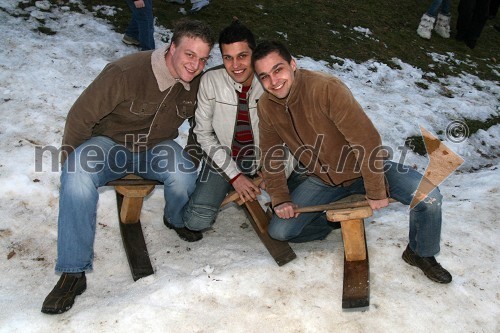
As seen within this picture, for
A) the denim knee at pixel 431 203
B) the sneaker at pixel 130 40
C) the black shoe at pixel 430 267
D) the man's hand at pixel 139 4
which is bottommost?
the black shoe at pixel 430 267

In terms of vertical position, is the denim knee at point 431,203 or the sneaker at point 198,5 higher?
the sneaker at point 198,5

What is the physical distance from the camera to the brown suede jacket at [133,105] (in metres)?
3.60

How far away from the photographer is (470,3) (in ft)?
33.0

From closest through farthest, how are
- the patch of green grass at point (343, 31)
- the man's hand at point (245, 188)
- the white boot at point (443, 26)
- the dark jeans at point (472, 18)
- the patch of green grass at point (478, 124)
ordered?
the man's hand at point (245, 188) < the patch of green grass at point (478, 124) < the patch of green grass at point (343, 31) < the dark jeans at point (472, 18) < the white boot at point (443, 26)

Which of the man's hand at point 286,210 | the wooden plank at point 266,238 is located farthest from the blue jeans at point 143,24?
the man's hand at point 286,210

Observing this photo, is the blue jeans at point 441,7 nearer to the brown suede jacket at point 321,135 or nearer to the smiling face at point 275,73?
the brown suede jacket at point 321,135

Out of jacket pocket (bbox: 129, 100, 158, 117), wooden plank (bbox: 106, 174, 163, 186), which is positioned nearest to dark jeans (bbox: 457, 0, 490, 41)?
jacket pocket (bbox: 129, 100, 158, 117)

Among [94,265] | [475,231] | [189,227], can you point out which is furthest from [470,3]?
[94,265]

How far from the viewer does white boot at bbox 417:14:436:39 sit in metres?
9.83

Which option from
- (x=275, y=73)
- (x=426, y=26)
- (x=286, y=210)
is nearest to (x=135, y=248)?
(x=286, y=210)

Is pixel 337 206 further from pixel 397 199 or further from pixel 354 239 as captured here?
pixel 397 199

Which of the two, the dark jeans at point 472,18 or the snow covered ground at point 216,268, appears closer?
the snow covered ground at point 216,268

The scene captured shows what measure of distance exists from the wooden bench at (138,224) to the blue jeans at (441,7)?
748 centimetres

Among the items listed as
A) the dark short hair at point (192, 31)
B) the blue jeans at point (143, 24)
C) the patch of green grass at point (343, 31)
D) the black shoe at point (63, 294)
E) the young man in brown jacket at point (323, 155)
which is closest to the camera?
the black shoe at point (63, 294)
